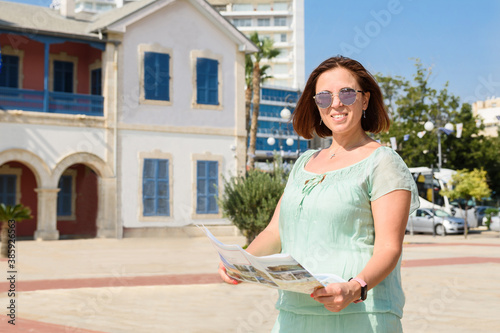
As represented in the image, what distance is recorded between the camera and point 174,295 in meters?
10.7

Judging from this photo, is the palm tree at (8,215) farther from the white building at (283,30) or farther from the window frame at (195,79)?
the white building at (283,30)

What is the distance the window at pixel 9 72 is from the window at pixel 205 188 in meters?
7.37

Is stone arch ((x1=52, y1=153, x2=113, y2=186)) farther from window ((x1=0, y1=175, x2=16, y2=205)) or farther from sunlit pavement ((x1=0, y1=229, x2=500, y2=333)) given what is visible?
sunlit pavement ((x1=0, y1=229, x2=500, y2=333))

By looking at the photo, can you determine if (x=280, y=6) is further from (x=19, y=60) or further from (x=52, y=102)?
(x=52, y=102)

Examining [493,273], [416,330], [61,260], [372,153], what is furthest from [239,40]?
[372,153]

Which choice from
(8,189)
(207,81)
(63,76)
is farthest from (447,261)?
(63,76)

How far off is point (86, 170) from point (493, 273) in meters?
17.0

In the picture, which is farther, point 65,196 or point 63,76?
point 63,76

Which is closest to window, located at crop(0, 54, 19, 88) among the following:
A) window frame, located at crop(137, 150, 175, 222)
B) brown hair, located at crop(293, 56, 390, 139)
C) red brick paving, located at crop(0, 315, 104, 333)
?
window frame, located at crop(137, 150, 175, 222)

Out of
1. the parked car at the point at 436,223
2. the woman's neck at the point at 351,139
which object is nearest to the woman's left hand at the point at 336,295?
the woman's neck at the point at 351,139

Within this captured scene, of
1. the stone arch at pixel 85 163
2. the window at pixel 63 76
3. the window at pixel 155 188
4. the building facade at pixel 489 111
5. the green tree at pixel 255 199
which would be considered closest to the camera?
the green tree at pixel 255 199

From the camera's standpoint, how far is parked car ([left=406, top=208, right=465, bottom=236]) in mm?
32062

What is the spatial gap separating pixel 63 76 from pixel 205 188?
6876 millimetres

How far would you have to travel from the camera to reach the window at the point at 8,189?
81.7ft
